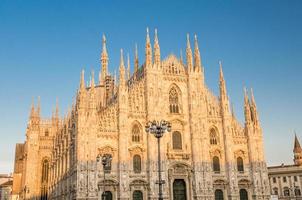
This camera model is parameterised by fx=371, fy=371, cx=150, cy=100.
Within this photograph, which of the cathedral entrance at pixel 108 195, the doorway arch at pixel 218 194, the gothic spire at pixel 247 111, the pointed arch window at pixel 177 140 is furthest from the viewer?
the gothic spire at pixel 247 111

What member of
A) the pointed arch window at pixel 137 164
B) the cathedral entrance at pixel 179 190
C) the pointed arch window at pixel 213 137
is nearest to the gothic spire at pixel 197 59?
the pointed arch window at pixel 213 137

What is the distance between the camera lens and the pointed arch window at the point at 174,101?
54.6m

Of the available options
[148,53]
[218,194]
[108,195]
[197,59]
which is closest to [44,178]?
[108,195]

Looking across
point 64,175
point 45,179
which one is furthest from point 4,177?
point 64,175

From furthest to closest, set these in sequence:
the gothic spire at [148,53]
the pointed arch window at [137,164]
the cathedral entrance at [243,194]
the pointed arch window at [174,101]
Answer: the pointed arch window at [174,101], the cathedral entrance at [243,194], the gothic spire at [148,53], the pointed arch window at [137,164]

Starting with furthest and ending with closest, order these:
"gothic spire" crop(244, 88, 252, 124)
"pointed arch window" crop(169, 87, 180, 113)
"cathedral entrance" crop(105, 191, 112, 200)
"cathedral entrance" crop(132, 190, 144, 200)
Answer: "gothic spire" crop(244, 88, 252, 124), "pointed arch window" crop(169, 87, 180, 113), "cathedral entrance" crop(132, 190, 144, 200), "cathedral entrance" crop(105, 191, 112, 200)

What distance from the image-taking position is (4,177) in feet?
421

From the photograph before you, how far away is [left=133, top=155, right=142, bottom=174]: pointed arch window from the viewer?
49.5m

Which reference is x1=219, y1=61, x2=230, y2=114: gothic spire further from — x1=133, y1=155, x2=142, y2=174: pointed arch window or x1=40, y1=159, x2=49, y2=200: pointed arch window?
x1=40, y1=159, x2=49, y2=200: pointed arch window

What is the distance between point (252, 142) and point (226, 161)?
534cm

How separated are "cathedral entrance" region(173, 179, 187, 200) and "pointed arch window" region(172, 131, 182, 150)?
476 cm

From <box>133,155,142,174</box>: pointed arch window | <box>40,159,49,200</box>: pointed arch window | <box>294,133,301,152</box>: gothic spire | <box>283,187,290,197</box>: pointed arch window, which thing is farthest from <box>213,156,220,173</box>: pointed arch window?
<box>294,133,301,152</box>: gothic spire

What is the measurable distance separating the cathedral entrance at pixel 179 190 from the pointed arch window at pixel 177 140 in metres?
4.76

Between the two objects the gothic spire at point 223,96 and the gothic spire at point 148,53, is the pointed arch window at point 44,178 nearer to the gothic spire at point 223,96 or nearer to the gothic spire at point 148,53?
the gothic spire at point 148,53
